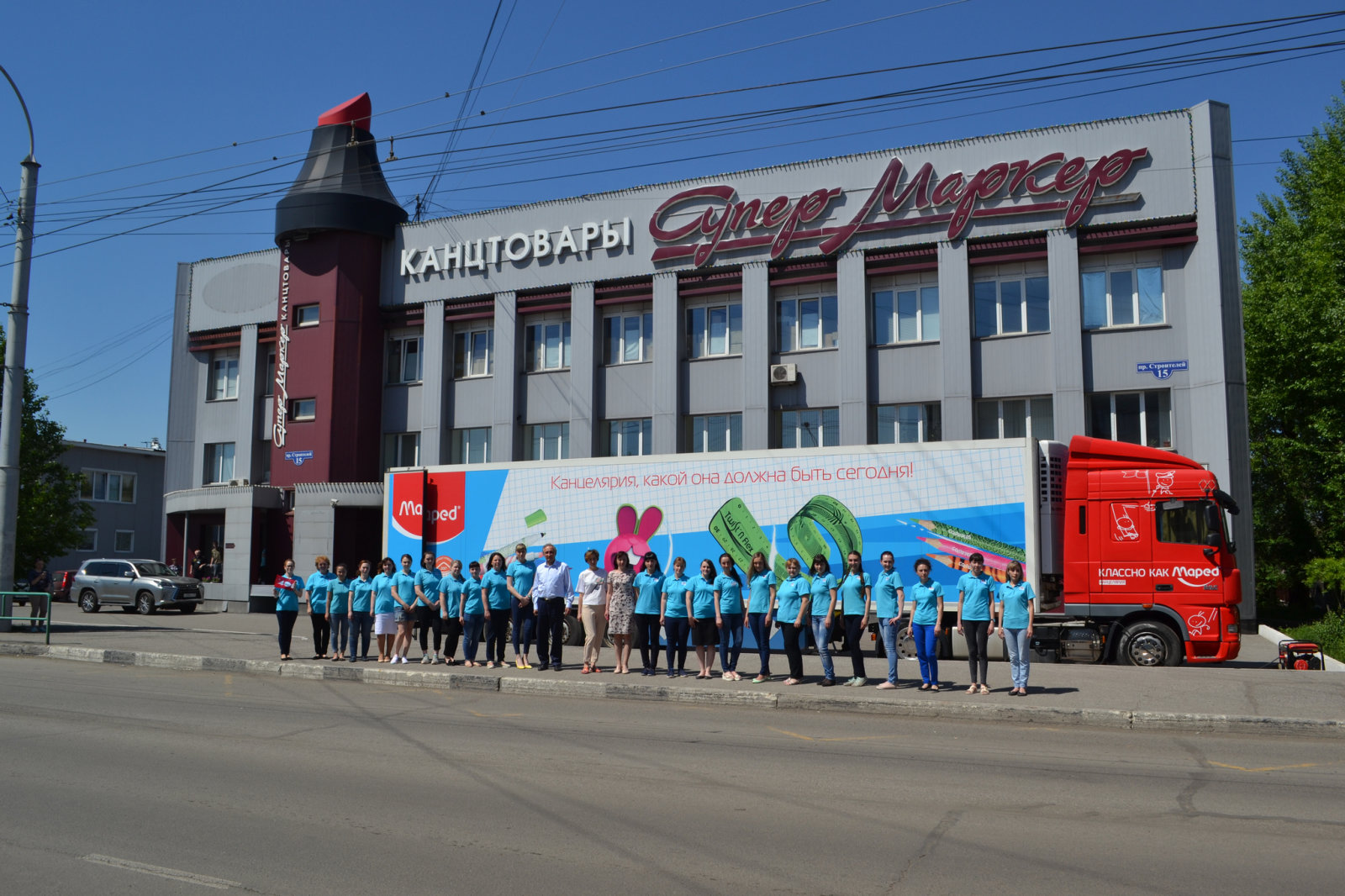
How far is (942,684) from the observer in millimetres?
13656

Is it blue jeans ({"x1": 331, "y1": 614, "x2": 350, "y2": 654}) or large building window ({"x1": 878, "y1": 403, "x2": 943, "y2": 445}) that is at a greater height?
large building window ({"x1": 878, "y1": 403, "x2": 943, "y2": 445})

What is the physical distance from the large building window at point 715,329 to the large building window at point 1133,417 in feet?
31.4

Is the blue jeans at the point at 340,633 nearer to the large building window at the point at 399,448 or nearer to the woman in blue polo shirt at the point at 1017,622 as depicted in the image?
the woman in blue polo shirt at the point at 1017,622

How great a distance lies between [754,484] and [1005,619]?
5.44 metres

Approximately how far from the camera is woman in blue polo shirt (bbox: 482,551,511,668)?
1512 cm

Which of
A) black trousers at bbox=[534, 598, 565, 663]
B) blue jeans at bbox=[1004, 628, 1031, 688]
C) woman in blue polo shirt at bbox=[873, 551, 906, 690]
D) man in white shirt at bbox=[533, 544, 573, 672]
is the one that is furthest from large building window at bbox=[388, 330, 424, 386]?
blue jeans at bbox=[1004, 628, 1031, 688]

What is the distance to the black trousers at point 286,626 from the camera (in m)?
16.0

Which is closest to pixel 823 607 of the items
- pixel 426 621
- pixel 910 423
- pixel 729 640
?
pixel 729 640

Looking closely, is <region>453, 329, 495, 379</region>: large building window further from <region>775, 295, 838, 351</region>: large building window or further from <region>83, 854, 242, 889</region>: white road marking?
<region>83, 854, 242, 889</region>: white road marking

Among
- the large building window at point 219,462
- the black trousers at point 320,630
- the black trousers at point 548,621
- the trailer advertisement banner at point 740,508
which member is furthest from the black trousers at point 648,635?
the large building window at point 219,462

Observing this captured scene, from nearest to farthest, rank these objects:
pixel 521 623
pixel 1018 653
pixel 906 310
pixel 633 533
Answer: pixel 1018 653, pixel 521 623, pixel 633 533, pixel 906 310

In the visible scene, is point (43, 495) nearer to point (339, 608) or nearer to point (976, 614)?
point (339, 608)

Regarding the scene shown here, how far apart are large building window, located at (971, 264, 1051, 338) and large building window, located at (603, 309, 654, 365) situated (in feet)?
31.0

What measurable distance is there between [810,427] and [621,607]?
14326 millimetres
